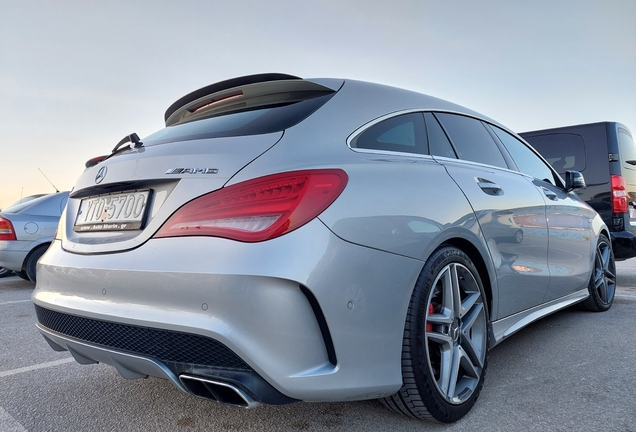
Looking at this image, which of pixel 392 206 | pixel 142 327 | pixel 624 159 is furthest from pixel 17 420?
pixel 624 159

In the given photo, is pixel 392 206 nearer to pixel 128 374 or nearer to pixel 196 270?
pixel 196 270

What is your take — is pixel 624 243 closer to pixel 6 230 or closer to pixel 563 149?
pixel 563 149

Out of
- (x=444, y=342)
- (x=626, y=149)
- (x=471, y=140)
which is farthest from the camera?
(x=626, y=149)

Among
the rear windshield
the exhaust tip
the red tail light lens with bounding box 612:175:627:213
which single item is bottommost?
the red tail light lens with bounding box 612:175:627:213

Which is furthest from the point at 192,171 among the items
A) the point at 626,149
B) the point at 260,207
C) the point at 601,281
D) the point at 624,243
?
the point at 626,149

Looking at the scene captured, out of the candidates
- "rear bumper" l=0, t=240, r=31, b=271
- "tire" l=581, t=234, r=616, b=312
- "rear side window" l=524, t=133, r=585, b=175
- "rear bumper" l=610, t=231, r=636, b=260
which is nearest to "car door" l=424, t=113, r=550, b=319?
"tire" l=581, t=234, r=616, b=312

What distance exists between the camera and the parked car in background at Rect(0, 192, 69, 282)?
6.23 m

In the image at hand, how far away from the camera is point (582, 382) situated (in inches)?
98.0

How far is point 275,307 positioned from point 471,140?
1.84 m

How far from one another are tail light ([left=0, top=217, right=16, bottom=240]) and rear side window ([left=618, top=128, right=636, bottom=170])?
741cm

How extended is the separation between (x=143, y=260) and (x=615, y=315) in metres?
3.98

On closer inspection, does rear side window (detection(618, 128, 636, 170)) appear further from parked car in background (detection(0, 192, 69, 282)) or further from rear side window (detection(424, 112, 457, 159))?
parked car in background (detection(0, 192, 69, 282))

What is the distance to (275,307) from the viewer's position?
1514 millimetres

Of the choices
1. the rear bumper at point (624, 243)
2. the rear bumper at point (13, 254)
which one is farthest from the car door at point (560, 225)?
the rear bumper at point (13, 254)
